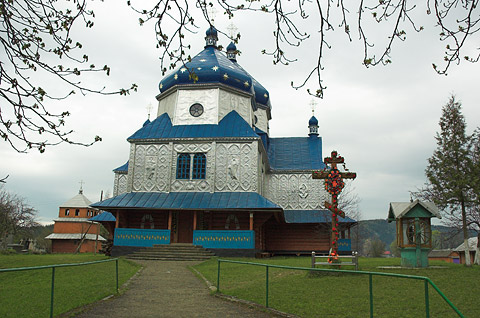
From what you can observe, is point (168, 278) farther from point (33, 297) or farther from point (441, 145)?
point (441, 145)

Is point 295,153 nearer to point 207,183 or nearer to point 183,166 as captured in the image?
point 207,183

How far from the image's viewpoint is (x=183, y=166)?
23.1 m

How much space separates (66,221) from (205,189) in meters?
28.5

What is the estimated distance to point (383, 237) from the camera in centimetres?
14488

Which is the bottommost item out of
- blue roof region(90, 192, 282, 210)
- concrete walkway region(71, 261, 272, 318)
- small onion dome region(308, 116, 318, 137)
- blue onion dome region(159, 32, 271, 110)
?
concrete walkway region(71, 261, 272, 318)

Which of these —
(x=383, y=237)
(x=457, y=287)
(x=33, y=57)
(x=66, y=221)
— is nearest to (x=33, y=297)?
(x=33, y=57)

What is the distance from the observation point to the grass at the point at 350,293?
6.88m

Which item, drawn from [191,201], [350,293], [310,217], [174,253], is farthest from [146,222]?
[350,293]

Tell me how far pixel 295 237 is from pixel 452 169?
493 inches

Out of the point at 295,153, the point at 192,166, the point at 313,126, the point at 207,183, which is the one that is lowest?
the point at 207,183

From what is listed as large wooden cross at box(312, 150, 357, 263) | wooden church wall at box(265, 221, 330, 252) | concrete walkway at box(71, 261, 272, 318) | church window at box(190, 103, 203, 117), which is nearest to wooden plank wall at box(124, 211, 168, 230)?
church window at box(190, 103, 203, 117)

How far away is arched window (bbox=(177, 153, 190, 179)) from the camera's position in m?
23.0

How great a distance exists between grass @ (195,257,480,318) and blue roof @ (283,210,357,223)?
43.0ft

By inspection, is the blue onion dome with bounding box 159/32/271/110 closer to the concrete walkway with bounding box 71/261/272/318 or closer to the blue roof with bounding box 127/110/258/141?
the blue roof with bounding box 127/110/258/141
